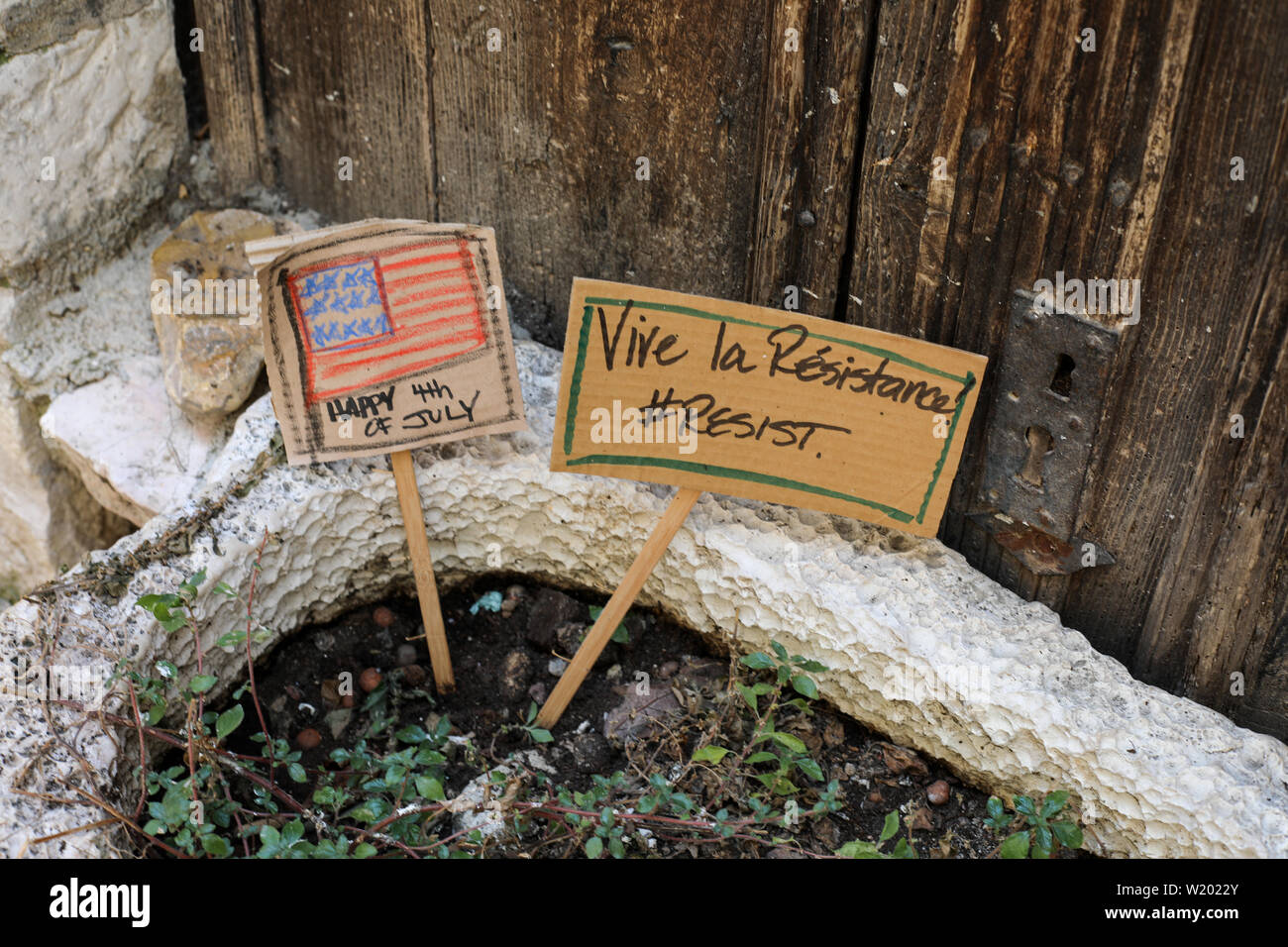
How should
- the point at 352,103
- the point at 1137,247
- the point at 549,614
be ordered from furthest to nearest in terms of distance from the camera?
the point at 352,103 → the point at 549,614 → the point at 1137,247

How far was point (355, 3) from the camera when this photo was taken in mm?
2428

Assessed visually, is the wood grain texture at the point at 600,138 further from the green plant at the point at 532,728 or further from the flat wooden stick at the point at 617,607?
the green plant at the point at 532,728

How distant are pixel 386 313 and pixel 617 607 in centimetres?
68

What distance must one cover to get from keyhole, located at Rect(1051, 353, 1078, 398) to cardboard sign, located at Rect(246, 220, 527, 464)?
3.11 ft

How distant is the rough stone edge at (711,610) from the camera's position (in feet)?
5.71

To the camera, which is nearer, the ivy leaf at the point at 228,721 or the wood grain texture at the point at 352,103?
the ivy leaf at the point at 228,721

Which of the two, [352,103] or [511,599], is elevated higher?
[352,103]

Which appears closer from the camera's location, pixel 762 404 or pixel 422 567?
pixel 762 404

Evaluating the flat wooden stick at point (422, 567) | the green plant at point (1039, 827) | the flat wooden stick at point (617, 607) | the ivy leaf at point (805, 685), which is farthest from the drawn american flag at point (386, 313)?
the green plant at point (1039, 827)

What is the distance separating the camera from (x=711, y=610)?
2182 millimetres

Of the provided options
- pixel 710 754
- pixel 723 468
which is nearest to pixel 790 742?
pixel 710 754

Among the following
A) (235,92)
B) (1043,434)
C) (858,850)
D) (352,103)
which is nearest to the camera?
(858,850)

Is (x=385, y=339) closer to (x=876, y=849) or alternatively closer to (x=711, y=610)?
(x=711, y=610)

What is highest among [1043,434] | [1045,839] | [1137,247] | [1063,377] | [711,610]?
[1137,247]
